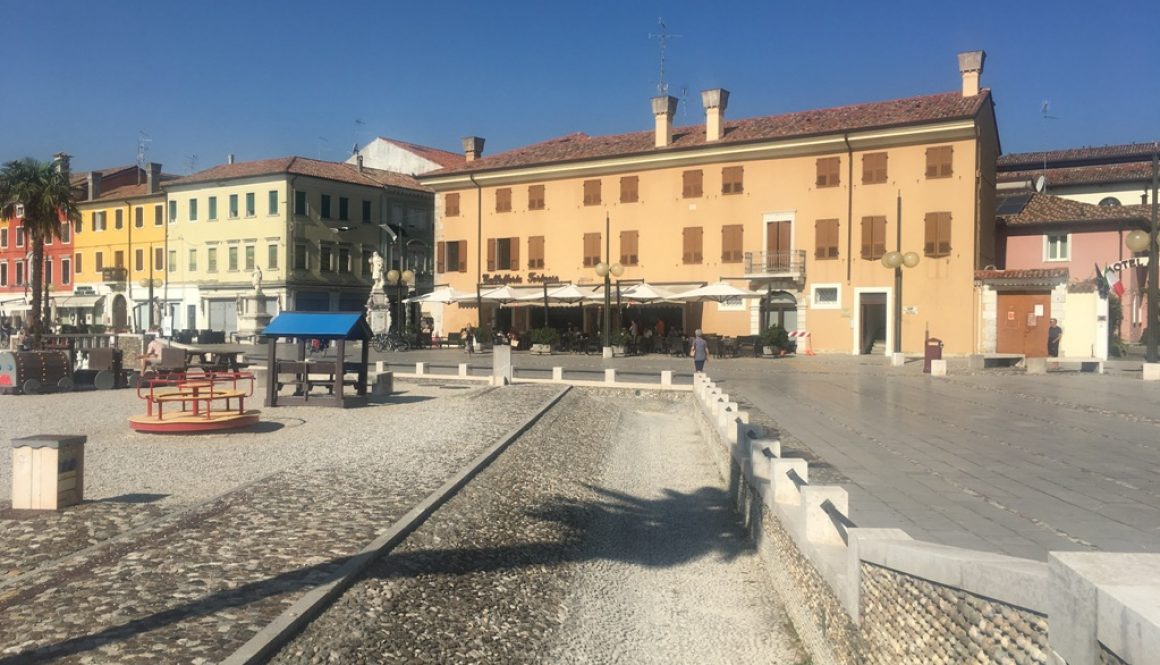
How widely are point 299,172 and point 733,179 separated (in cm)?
2625

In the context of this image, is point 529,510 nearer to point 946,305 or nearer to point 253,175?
point 946,305

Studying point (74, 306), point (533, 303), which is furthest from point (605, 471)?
point (74, 306)

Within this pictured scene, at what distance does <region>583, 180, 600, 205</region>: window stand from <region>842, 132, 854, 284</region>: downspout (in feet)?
37.4


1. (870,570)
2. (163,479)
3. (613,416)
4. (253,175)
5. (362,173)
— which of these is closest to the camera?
(870,570)

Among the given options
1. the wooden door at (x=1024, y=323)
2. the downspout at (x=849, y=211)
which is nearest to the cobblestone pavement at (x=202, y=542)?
the wooden door at (x=1024, y=323)

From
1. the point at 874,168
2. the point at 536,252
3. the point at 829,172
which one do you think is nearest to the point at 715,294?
the point at 829,172

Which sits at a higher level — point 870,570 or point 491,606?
point 870,570

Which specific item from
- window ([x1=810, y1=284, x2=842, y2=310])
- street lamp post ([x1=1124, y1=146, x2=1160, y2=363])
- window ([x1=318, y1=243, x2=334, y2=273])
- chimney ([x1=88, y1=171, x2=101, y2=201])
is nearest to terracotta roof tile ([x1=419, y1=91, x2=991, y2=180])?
window ([x1=810, y1=284, x2=842, y2=310])

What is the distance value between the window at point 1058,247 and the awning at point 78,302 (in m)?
56.0

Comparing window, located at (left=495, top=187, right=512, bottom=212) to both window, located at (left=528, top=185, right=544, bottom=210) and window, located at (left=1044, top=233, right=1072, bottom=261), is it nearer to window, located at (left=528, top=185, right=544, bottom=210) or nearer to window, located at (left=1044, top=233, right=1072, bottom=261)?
window, located at (left=528, top=185, right=544, bottom=210)

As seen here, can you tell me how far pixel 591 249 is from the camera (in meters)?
42.4

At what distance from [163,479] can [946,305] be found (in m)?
30.6

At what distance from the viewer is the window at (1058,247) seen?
39.4 m

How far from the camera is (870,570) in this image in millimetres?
5223
